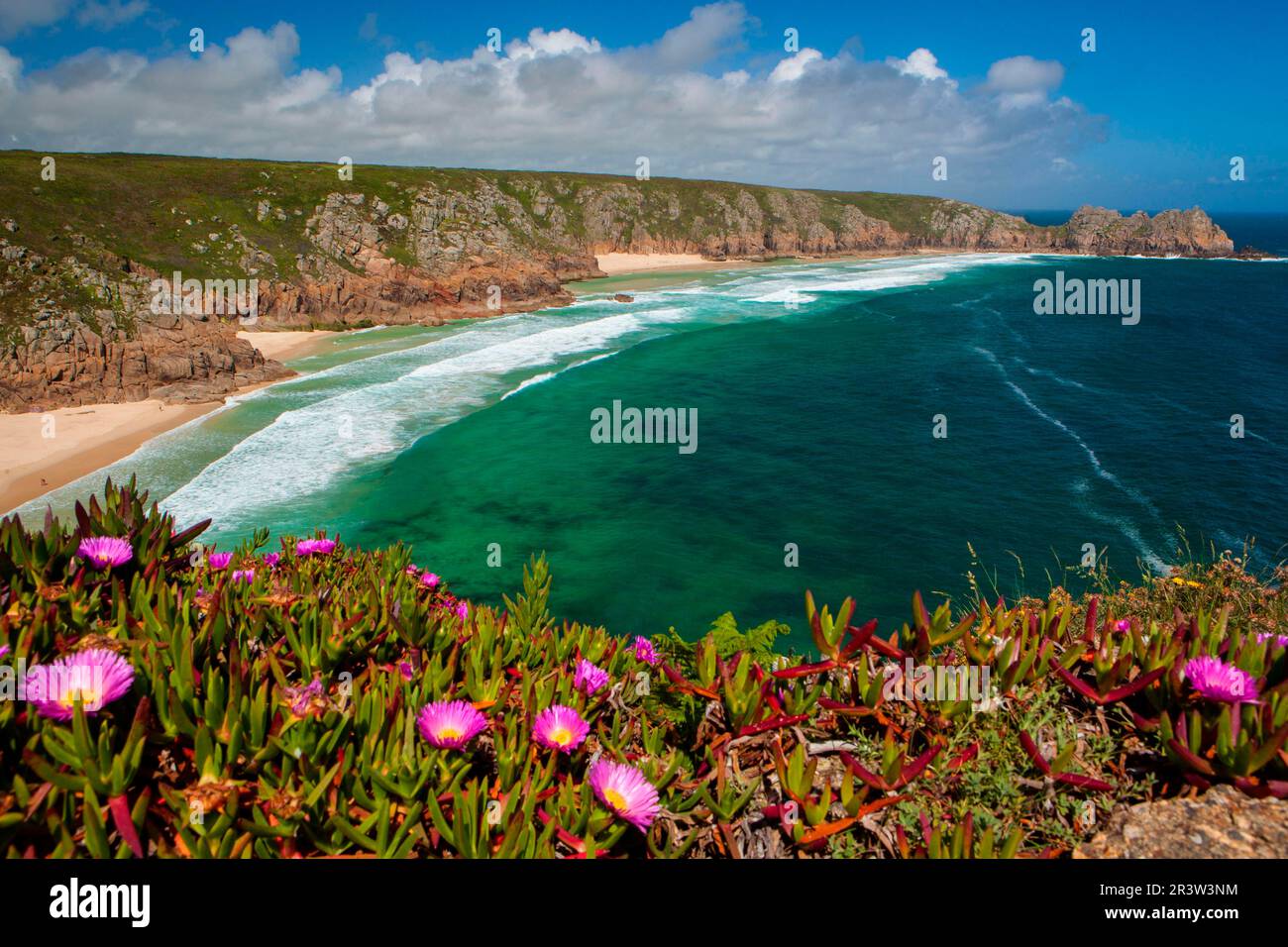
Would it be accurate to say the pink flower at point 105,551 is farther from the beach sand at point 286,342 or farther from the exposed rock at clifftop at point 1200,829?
the beach sand at point 286,342

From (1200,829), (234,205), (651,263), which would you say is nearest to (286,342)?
(234,205)

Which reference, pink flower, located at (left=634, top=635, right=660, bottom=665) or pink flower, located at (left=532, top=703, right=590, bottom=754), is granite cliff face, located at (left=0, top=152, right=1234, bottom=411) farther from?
pink flower, located at (left=532, top=703, right=590, bottom=754)

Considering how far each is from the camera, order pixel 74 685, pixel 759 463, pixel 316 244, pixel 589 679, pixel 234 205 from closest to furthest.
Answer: pixel 74 685, pixel 589 679, pixel 759 463, pixel 316 244, pixel 234 205

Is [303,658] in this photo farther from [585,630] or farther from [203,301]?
[203,301]

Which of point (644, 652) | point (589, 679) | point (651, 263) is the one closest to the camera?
point (589, 679)

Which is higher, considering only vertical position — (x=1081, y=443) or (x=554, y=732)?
(x=554, y=732)

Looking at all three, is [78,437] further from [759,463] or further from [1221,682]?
[1221,682]

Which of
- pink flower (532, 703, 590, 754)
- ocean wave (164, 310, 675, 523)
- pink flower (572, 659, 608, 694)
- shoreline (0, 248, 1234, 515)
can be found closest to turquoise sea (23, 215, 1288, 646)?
ocean wave (164, 310, 675, 523)
